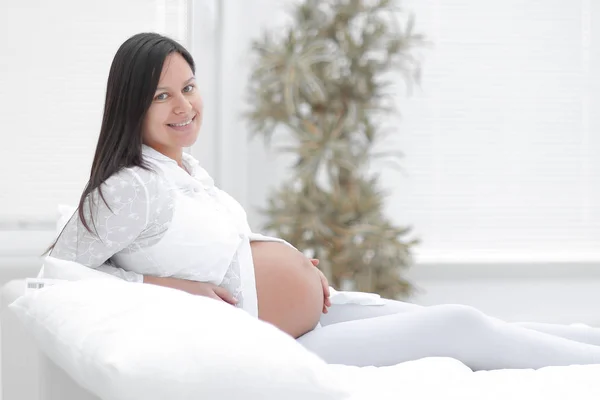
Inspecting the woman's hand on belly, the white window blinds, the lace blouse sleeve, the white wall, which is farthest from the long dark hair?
the white window blinds

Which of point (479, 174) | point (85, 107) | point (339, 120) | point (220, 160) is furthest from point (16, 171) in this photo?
point (479, 174)

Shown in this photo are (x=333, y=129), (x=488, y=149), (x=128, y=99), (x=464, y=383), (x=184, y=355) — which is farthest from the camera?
(x=488, y=149)

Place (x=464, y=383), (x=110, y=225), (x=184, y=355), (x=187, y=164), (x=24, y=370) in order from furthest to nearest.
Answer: (x=187, y=164) → (x=110, y=225) → (x=24, y=370) → (x=464, y=383) → (x=184, y=355)

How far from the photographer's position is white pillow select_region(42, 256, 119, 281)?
146 centimetres

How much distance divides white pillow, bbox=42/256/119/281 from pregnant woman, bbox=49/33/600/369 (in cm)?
7

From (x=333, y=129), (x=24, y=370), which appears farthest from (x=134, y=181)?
(x=333, y=129)

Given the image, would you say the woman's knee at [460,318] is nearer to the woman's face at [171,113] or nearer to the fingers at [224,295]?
the fingers at [224,295]

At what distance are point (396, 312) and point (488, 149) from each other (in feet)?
8.10

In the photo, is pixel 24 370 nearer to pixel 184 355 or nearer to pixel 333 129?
pixel 184 355

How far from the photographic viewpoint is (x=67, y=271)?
1463 millimetres

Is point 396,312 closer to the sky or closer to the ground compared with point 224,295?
closer to the ground

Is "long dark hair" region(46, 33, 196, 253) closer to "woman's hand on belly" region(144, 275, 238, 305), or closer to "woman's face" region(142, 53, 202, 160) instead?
"woman's face" region(142, 53, 202, 160)

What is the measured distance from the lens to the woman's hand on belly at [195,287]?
5.20ft

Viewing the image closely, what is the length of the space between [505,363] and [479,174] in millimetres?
2732
